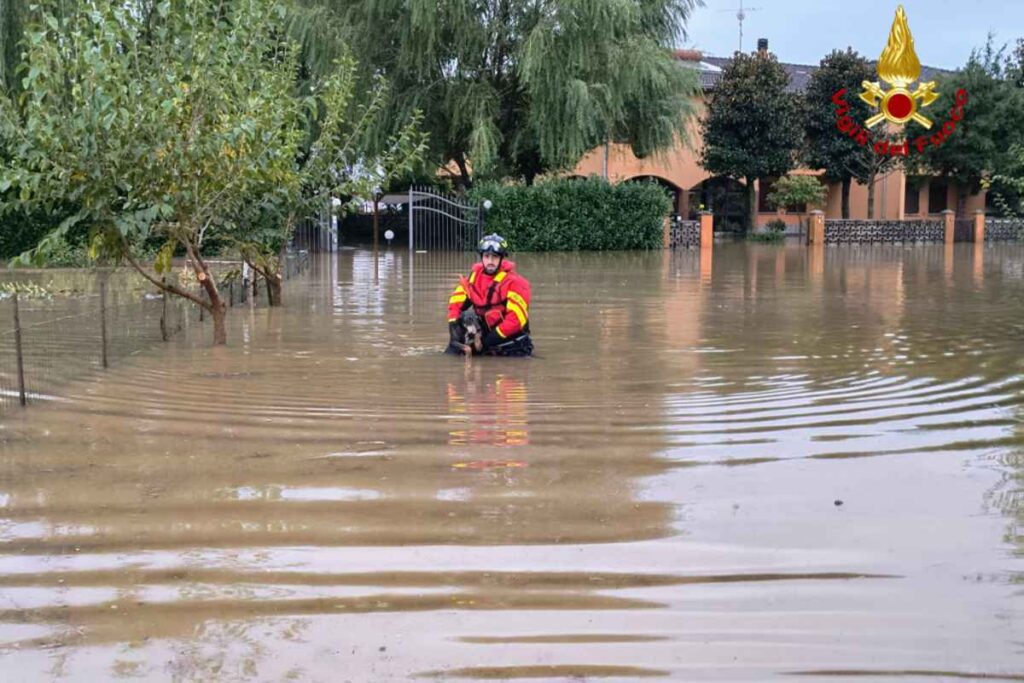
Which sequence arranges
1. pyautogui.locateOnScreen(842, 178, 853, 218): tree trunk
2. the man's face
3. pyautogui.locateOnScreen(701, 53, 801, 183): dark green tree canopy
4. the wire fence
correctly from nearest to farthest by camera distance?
the wire fence, the man's face, pyautogui.locateOnScreen(701, 53, 801, 183): dark green tree canopy, pyautogui.locateOnScreen(842, 178, 853, 218): tree trunk

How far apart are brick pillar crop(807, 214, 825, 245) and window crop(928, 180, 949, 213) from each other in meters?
15.7

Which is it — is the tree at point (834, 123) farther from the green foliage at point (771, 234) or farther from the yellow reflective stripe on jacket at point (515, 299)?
the yellow reflective stripe on jacket at point (515, 299)

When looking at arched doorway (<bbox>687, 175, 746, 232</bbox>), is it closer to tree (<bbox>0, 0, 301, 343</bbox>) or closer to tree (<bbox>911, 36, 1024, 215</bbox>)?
tree (<bbox>911, 36, 1024, 215</bbox>)

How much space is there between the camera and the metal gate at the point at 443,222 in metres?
31.1

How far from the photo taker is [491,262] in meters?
10.3

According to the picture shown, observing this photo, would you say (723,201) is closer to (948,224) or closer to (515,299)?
(948,224)

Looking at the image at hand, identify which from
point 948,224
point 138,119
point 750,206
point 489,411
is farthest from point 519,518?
point 750,206

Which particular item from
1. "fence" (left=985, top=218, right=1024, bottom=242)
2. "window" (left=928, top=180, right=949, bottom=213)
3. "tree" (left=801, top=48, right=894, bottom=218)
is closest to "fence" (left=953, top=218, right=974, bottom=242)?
"fence" (left=985, top=218, right=1024, bottom=242)

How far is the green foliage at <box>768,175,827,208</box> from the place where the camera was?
43375mm

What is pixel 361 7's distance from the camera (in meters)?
29.2

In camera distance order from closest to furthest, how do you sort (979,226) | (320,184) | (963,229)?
(320,184) < (979,226) < (963,229)

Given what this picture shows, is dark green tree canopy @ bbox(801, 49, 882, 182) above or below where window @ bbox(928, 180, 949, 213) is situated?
above

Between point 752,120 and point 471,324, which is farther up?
→ point 752,120

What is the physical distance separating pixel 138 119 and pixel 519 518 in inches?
217
